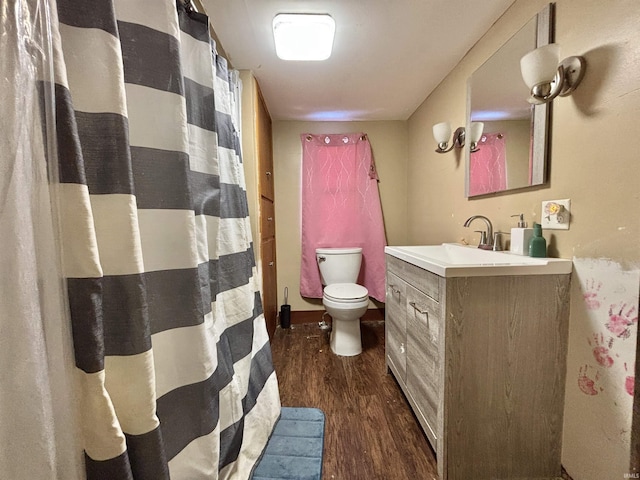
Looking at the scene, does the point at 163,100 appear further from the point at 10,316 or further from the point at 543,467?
the point at 543,467

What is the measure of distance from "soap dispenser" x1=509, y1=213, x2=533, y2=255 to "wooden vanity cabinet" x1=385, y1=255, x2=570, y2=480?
199mm

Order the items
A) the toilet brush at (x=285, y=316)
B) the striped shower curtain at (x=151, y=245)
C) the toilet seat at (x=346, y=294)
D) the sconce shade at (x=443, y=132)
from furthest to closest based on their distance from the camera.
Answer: the toilet brush at (x=285, y=316), the toilet seat at (x=346, y=294), the sconce shade at (x=443, y=132), the striped shower curtain at (x=151, y=245)

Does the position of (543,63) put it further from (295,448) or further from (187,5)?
(295,448)

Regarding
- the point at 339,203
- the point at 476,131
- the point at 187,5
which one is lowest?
the point at 339,203

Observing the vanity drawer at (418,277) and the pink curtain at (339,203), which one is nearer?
the vanity drawer at (418,277)

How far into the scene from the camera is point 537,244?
107cm

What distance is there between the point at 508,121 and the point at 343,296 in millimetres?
1383

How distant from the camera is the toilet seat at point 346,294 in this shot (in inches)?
76.5

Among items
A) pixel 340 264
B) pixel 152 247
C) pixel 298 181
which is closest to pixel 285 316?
pixel 340 264

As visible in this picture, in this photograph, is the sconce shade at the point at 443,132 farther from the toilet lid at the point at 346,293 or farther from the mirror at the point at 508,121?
the toilet lid at the point at 346,293

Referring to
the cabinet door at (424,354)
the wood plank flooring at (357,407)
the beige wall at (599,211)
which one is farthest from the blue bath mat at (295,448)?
the beige wall at (599,211)

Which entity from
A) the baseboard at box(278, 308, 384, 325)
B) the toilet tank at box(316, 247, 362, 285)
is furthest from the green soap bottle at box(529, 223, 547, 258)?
the baseboard at box(278, 308, 384, 325)

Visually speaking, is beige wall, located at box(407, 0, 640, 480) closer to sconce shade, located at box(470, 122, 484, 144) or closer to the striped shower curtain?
sconce shade, located at box(470, 122, 484, 144)

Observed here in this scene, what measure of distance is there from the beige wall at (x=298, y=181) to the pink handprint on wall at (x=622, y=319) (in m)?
1.86
